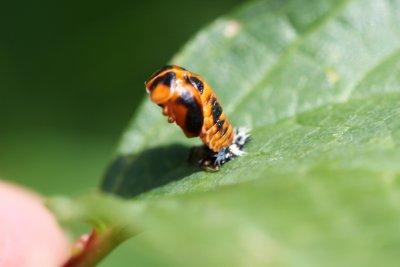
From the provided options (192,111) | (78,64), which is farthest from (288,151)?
(78,64)

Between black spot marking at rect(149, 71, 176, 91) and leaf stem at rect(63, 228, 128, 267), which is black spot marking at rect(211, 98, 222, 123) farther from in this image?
leaf stem at rect(63, 228, 128, 267)

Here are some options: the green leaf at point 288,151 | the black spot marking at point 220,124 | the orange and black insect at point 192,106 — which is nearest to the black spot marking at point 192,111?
the orange and black insect at point 192,106

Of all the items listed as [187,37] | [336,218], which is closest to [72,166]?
[187,37]

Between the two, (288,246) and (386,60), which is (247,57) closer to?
(386,60)

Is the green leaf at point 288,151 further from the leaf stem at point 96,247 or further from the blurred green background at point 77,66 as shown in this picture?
the blurred green background at point 77,66

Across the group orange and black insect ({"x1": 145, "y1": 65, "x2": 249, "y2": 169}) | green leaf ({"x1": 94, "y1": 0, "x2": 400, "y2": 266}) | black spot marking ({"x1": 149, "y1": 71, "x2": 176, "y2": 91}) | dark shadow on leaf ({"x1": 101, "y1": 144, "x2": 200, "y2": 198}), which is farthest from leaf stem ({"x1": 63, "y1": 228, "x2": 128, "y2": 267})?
black spot marking ({"x1": 149, "y1": 71, "x2": 176, "y2": 91})

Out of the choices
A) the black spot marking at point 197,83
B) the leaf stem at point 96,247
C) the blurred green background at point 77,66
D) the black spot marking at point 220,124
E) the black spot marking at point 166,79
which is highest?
the black spot marking at point 166,79
